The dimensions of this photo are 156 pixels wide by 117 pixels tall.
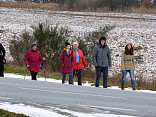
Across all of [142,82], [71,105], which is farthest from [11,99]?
[142,82]

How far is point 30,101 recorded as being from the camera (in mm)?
7324

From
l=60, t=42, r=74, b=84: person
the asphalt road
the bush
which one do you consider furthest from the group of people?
the bush

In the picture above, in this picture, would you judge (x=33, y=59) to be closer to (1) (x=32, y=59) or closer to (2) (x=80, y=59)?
(1) (x=32, y=59)

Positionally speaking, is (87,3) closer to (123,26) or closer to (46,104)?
(123,26)

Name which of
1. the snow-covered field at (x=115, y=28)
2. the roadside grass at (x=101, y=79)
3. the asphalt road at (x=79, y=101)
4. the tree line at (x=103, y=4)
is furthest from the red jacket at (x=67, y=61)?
the tree line at (x=103, y=4)

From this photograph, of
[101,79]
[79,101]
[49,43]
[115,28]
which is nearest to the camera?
[79,101]

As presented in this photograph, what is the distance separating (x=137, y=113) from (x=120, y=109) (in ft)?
1.40

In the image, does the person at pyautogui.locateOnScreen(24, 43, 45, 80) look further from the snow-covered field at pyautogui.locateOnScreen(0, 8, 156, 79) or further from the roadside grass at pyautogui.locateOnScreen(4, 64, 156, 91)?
the snow-covered field at pyautogui.locateOnScreen(0, 8, 156, 79)

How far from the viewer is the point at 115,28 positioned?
32.3 metres

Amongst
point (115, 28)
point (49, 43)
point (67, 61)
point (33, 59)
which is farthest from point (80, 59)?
point (115, 28)

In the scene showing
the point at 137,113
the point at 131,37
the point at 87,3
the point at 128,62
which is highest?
the point at 87,3

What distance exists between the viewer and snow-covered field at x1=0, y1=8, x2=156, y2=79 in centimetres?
2348

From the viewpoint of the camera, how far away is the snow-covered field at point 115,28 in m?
23.5

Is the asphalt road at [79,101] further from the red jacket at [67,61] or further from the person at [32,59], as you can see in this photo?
the red jacket at [67,61]
